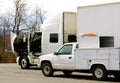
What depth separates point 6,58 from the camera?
167ft

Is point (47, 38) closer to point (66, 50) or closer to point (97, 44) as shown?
point (66, 50)

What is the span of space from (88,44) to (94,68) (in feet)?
3.74

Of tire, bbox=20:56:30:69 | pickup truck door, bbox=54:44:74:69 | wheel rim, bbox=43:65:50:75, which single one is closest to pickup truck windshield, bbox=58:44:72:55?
pickup truck door, bbox=54:44:74:69

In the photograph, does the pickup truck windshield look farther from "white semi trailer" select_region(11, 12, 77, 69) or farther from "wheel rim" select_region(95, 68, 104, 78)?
"white semi trailer" select_region(11, 12, 77, 69)

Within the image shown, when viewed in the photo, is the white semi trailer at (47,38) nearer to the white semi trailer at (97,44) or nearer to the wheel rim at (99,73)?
the white semi trailer at (97,44)

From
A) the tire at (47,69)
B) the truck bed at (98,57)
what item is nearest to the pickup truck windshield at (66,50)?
the truck bed at (98,57)

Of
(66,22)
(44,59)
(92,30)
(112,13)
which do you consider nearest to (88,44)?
(92,30)

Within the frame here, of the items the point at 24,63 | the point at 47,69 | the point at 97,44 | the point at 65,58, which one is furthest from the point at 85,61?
the point at 24,63

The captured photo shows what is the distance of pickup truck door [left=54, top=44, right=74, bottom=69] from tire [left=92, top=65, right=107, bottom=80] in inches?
55.2

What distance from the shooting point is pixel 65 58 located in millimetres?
19125

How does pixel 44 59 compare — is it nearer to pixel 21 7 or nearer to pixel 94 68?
pixel 94 68

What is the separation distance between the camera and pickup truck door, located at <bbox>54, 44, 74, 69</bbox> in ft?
62.0

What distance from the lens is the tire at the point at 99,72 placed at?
57.3 ft

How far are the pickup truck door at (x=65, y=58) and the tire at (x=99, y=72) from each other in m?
1.40
